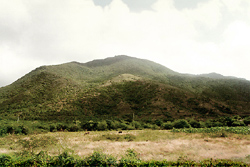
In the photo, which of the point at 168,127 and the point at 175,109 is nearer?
the point at 168,127

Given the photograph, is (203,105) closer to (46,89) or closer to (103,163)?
(103,163)

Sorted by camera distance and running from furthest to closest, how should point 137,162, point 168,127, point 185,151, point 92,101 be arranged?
point 92,101 → point 168,127 → point 185,151 → point 137,162

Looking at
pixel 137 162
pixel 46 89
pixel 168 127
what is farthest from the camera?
pixel 46 89

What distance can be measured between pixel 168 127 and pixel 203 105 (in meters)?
27.4

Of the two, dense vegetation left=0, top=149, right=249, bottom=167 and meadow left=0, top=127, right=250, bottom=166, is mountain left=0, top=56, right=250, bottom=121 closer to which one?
meadow left=0, top=127, right=250, bottom=166

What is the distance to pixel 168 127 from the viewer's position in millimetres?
29891

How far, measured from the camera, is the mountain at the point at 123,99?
47.3 meters

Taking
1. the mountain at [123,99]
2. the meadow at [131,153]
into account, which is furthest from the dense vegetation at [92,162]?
the mountain at [123,99]

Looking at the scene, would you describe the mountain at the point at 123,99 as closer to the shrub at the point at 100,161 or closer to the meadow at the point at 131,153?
the meadow at the point at 131,153

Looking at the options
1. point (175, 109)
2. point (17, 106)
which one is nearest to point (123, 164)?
point (175, 109)

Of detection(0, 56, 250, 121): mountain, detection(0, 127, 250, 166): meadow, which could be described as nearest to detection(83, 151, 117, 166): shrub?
detection(0, 127, 250, 166): meadow

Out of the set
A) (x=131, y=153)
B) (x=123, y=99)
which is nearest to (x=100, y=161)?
(x=131, y=153)

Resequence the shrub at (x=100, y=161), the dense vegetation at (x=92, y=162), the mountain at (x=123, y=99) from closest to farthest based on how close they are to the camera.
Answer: the dense vegetation at (x=92, y=162)
the shrub at (x=100, y=161)
the mountain at (x=123, y=99)

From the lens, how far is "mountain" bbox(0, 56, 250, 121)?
47312 millimetres
